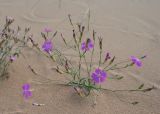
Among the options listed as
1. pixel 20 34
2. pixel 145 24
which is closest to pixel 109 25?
pixel 145 24

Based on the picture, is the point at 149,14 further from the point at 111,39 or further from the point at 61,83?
the point at 61,83

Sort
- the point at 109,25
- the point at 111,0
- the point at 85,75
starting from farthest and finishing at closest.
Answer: the point at 111,0 → the point at 109,25 → the point at 85,75

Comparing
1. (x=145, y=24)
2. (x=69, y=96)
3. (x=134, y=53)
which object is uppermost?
(x=145, y=24)

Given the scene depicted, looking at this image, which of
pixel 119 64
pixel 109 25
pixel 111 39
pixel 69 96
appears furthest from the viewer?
pixel 109 25

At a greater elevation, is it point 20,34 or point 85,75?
point 20,34

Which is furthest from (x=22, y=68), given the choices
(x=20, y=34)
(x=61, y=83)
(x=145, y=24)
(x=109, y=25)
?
(x=145, y=24)

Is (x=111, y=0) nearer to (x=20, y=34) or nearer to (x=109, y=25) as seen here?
(x=109, y=25)

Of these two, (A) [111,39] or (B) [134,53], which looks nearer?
(B) [134,53]
